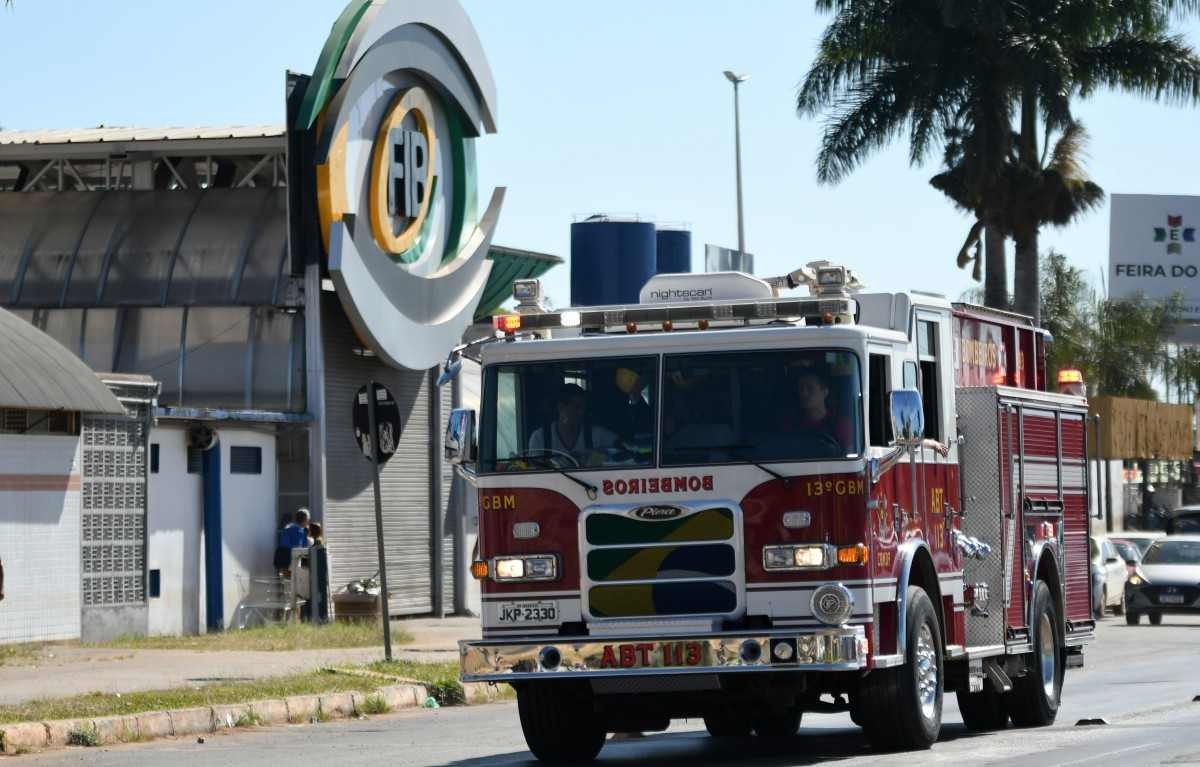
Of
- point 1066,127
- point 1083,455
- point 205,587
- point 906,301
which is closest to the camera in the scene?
point 906,301

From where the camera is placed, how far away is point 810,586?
12609 mm

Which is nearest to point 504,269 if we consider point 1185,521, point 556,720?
point 1185,521

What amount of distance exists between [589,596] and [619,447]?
0.94m

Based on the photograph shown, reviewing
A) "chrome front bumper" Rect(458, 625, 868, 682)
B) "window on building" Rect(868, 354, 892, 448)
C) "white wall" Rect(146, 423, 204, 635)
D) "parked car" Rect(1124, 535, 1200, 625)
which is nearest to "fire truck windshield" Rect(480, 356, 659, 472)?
"chrome front bumper" Rect(458, 625, 868, 682)

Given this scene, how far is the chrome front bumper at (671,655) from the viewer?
12430 mm

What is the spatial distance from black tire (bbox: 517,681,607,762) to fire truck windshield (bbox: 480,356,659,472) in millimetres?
1564

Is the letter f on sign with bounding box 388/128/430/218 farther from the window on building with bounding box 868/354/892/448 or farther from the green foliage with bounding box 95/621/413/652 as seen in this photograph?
the window on building with bounding box 868/354/892/448

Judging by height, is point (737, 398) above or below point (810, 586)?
above

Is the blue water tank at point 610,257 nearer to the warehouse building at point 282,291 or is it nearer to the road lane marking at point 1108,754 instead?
the warehouse building at point 282,291

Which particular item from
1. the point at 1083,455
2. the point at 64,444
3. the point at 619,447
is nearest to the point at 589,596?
the point at 619,447

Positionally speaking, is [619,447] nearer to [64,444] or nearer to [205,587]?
[64,444]

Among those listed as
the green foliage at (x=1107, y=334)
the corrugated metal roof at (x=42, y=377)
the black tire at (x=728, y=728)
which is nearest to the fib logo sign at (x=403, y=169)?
the corrugated metal roof at (x=42, y=377)

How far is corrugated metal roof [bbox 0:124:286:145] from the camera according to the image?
31.9 metres

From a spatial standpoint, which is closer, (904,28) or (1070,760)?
(1070,760)
